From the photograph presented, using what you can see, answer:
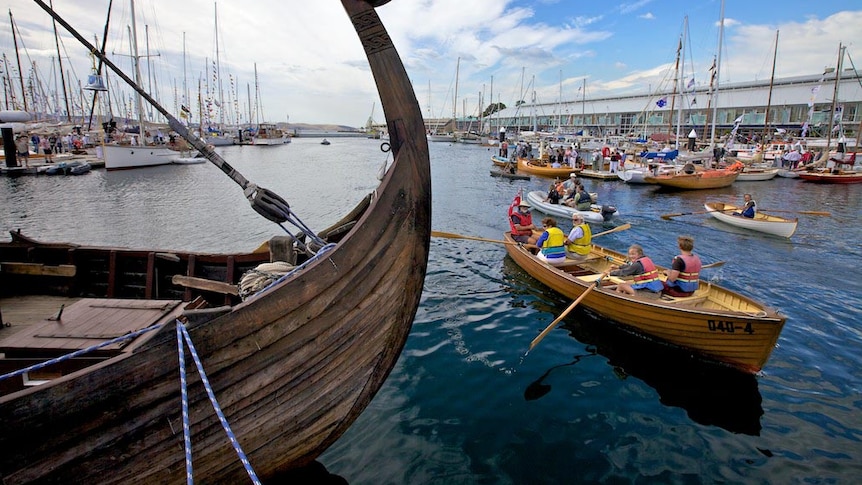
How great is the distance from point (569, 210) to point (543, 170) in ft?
55.6

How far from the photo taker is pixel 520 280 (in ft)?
41.0

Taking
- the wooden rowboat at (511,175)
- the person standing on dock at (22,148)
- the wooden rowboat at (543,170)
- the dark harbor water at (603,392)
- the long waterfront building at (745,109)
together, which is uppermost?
the long waterfront building at (745,109)

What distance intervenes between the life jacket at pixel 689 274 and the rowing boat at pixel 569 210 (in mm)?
9810

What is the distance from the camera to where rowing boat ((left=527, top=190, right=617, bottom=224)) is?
19669 millimetres

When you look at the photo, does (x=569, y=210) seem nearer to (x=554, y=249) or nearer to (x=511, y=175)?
(x=554, y=249)

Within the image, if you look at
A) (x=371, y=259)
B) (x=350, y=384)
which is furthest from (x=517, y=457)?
(x=371, y=259)

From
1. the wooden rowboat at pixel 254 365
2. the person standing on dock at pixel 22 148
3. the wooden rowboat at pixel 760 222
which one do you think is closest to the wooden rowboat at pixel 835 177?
the wooden rowboat at pixel 760 222

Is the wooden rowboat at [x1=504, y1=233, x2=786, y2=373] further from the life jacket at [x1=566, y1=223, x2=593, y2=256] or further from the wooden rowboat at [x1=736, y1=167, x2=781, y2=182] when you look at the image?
the wooden rowboat at [x1=736, y1=167, x2=781, y2=182]

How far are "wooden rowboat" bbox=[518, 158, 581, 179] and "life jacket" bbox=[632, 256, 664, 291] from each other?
91.1 ft

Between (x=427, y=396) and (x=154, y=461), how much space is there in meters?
4.24

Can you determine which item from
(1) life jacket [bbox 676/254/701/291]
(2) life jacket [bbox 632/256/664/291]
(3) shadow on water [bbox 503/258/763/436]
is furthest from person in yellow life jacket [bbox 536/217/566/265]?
(1) life jacket [bbox 676/254/701/291]

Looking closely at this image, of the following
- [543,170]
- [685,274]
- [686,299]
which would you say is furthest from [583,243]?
[543,170]

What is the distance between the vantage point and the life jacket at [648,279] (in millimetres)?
8734

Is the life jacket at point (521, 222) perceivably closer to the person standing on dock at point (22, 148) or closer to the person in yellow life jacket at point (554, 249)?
the person in yellow life jacket at point (554, 249)
